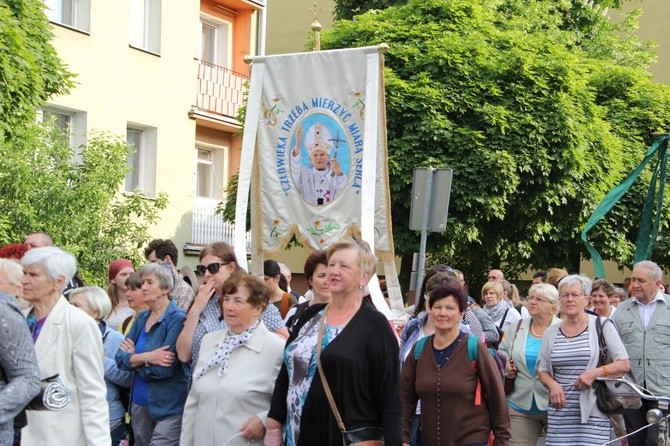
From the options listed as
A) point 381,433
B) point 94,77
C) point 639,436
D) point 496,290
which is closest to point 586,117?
point 94,77

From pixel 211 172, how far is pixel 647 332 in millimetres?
18587


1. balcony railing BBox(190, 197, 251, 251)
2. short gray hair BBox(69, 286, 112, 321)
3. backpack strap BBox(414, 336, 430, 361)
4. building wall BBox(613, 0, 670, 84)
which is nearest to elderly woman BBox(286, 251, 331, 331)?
backpack strap BBox(414, 336, 430, 361)

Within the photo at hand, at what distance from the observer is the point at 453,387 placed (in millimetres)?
7770

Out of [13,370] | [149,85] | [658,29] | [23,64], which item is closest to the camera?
[13,370]

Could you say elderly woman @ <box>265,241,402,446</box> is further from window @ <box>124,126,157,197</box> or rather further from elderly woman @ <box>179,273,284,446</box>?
window @ <box>124,126,157,197</box>

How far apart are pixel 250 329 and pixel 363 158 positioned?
2950mm

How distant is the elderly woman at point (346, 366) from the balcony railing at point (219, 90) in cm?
2015

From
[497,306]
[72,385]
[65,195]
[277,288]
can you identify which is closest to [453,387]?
[72,385]

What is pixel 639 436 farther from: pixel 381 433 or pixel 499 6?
pixel 499 6

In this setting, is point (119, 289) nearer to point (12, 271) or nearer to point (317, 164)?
point (317, 164)

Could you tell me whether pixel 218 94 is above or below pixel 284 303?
above

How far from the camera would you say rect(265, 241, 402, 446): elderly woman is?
661 centimetres

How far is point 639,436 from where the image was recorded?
10328mm

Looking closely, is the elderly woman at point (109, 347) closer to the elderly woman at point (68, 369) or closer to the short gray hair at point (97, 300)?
the short gray hair at point (97, 300)
